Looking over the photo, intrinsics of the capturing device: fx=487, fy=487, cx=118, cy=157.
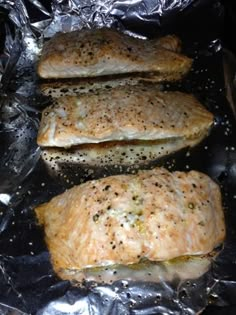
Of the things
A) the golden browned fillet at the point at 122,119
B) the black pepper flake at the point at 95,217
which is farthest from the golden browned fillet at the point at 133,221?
the golden browned fillet at the point at 122,119

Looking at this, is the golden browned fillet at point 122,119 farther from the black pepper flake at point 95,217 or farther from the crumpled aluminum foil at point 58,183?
the black pepper flake at point 95,217

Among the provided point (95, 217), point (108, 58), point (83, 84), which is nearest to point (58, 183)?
point (95, 217)

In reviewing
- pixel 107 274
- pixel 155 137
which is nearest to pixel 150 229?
pixel 107 274

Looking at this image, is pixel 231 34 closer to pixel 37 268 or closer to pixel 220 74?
pixel 220 74

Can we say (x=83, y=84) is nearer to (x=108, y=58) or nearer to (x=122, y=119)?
(x=108, y=58)

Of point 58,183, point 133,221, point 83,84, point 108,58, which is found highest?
point 108,58
